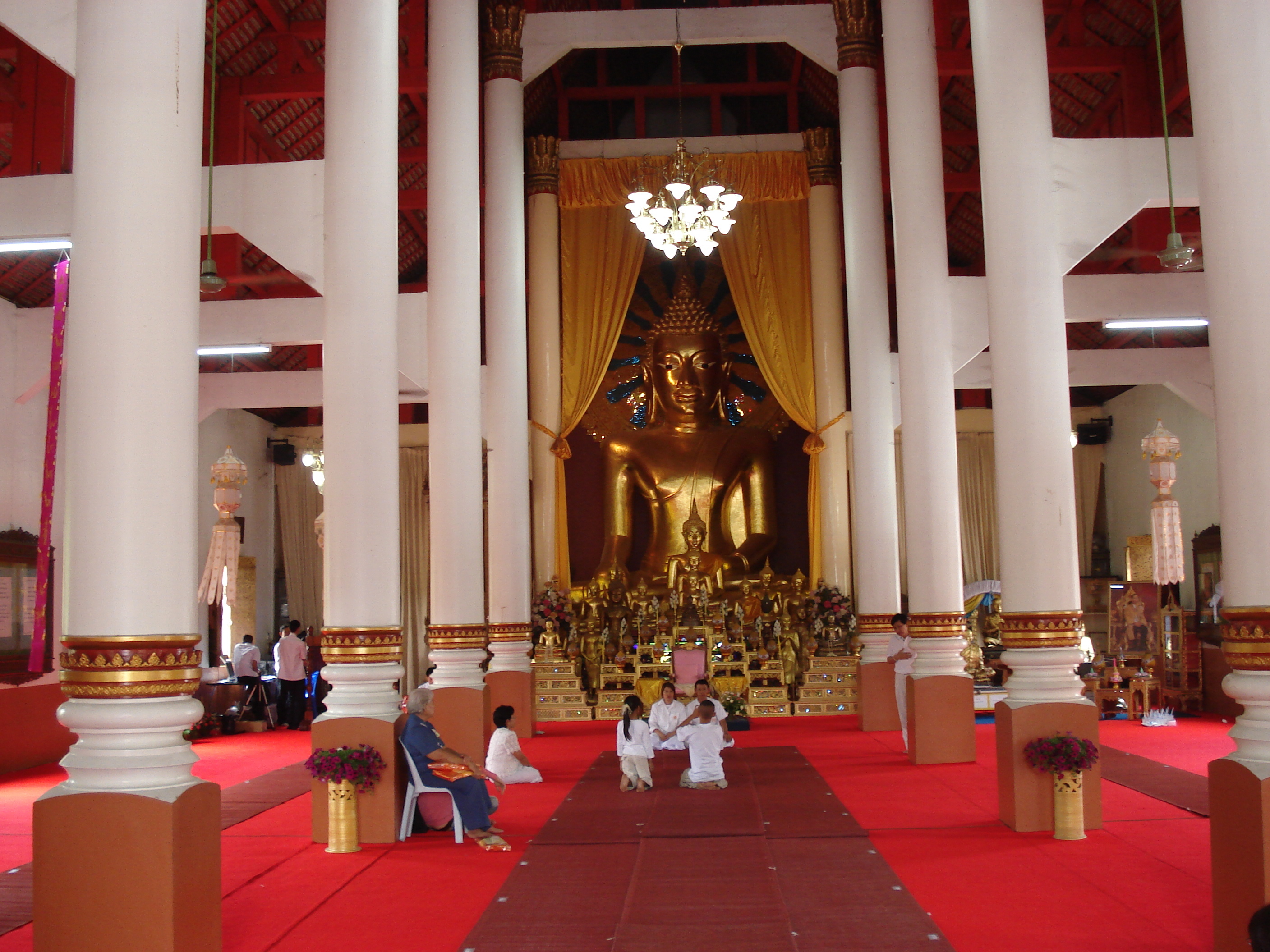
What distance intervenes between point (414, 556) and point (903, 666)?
8770 mm

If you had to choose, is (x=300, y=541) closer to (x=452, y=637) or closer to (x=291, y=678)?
(x=291, y=678)

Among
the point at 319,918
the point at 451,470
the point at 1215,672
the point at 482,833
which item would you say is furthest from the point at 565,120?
the point at 319,918

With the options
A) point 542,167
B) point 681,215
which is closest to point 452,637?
point 681,215

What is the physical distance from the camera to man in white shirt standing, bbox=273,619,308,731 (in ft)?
42.3

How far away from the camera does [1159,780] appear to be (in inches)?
307

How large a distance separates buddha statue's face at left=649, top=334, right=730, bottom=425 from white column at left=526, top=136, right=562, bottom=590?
1.80 metres

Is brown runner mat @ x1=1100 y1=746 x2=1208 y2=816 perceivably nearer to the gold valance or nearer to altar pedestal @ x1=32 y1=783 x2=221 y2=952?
altar pedestal @ x1=32 y1=783 x2=221 y2=952

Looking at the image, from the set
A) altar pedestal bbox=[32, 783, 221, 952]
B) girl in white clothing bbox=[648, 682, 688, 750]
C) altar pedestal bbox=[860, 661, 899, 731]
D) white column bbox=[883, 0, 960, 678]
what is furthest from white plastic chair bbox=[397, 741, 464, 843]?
altar pedestal bbox=[860, 661, 899, 731]

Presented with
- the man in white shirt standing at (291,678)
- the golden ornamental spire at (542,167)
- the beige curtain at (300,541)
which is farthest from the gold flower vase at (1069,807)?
the beige curtain at (300,541)

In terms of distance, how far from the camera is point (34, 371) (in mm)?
10383

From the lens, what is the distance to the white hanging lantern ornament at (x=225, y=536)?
12266 millimetres

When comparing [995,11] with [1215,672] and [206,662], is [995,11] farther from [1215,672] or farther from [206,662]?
[206,662]

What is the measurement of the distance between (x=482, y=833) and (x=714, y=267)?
11.9 m

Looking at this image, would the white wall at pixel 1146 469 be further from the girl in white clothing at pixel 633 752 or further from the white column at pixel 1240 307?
the white column at pixel 1240 307
